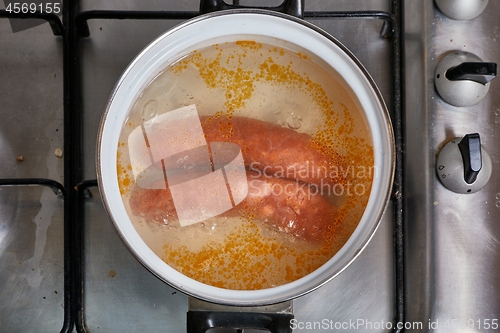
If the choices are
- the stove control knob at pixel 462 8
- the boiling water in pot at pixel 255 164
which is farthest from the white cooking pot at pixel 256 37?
the stove control knob at pixel 462 8

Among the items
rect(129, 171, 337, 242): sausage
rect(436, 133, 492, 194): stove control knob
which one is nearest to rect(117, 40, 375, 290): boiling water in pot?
rect(129, 171, 337, 242): sausage

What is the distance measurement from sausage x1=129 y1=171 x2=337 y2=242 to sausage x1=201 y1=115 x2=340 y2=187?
16 mm

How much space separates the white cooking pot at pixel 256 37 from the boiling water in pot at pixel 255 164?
0.07 ft

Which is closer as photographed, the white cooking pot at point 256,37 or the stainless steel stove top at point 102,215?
the white cooking pot at point 256,37

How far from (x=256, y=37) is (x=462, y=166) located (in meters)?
0.34

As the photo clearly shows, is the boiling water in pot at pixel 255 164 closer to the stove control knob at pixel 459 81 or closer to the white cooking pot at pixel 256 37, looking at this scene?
the white cooking pot at pixel 256 37

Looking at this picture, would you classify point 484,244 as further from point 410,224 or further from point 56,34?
point 56,34

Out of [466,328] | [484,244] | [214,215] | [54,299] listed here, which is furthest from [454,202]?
[54,299]

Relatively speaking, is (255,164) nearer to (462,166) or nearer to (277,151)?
(277,151)

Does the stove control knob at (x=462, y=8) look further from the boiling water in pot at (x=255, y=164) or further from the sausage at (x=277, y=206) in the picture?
the sausage at (x=277, y=206)

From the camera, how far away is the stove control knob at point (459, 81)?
62 centimetres

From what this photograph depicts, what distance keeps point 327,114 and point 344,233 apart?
0.18 metres

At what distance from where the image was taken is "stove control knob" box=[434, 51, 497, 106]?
615mm

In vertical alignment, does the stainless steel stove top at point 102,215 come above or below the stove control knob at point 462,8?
below
